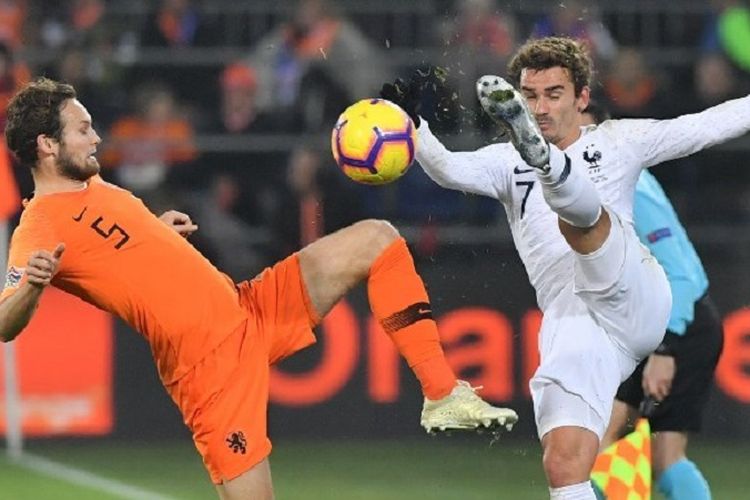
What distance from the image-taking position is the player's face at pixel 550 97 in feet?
23.2

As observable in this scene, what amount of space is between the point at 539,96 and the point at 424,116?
0.79 meters

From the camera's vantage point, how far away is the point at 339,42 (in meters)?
14.0

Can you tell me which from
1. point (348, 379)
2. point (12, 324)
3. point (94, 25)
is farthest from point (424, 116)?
point (94, 25)

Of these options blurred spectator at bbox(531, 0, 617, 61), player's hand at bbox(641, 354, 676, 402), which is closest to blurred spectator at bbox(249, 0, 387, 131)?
blurred spectator at bbox(531, 0, 617, 61)

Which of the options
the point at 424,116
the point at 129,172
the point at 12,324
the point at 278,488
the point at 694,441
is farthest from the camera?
the point at 129,172

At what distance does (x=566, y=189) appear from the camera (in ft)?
20.5

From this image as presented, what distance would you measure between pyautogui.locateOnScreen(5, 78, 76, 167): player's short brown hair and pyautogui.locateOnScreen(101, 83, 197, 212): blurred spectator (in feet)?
20.4

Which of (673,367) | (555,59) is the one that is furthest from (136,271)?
(673,367)

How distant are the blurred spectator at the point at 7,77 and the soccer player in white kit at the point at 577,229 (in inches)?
273

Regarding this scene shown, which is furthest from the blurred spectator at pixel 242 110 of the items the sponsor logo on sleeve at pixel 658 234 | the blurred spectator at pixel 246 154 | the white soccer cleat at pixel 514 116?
the white soccer cleat at pixel 514 116

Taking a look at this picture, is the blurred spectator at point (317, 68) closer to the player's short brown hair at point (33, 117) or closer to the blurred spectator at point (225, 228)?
the blurred spectator at point (225, 228)

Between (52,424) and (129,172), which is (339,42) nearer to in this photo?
(129,172)

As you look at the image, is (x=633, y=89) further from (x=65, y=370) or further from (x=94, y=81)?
(x=65, y=370)

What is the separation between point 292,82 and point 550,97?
7243 mm
